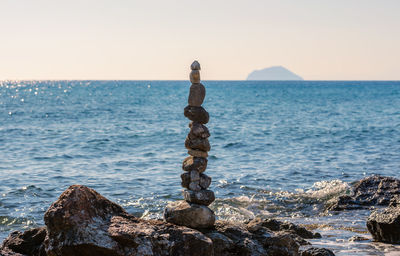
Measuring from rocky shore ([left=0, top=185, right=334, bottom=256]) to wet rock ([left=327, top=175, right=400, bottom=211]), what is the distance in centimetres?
793

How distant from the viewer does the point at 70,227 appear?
29.5ft

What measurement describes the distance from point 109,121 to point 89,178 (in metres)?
32.7

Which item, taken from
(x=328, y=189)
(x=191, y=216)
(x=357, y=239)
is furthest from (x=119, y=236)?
(x=328, y=189)

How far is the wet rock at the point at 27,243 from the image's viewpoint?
10500 mm

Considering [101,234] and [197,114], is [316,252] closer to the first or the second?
[197,114]

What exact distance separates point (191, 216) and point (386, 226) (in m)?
4.96

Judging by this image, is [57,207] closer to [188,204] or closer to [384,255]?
[188,204]

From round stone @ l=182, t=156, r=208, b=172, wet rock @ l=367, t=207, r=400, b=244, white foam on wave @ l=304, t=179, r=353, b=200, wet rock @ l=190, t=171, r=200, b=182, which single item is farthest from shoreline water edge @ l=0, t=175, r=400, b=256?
white foam on wave @ l=304, t=179, r=353, b=200

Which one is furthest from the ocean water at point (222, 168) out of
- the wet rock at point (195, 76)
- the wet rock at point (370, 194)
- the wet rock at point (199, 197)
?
the wet rock at point (195, 76)

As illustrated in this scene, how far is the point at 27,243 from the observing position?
10.6 meters

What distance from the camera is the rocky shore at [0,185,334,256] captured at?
29.2 feet

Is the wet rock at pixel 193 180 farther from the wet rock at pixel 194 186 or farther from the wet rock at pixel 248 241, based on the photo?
the wet rock at pixel 248 241

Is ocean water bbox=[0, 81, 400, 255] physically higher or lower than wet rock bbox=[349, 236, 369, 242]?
lower

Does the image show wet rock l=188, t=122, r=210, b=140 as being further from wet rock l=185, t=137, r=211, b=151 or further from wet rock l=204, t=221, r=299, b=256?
wet rock l=204, t=221, r=299, b=256
